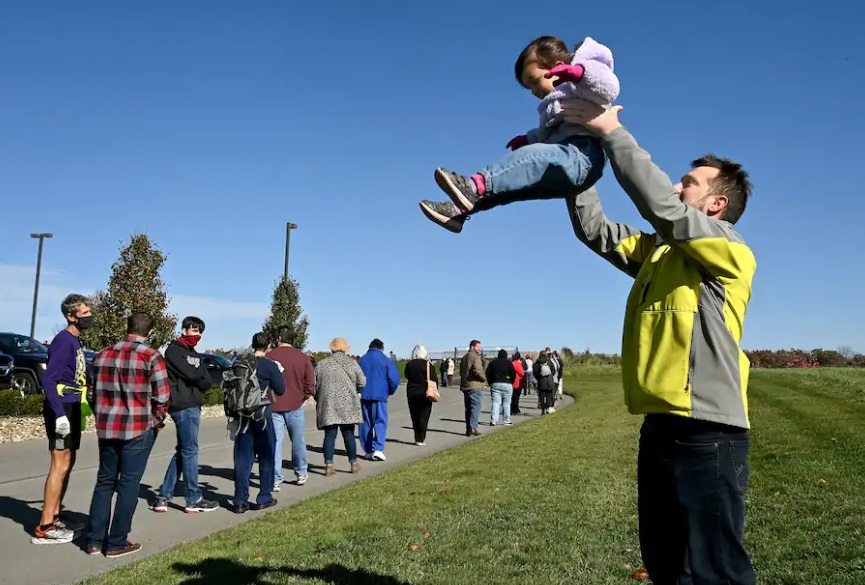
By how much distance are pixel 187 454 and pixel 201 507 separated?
776 mm

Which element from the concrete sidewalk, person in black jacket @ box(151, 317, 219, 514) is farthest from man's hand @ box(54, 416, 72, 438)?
person in black jacket @ box(151, 317, 219, 514)

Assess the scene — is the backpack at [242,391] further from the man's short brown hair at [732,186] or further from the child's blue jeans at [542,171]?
the man's short brown hair at [732,186]

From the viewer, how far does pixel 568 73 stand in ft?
9.20

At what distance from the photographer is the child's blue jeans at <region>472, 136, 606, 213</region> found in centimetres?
295

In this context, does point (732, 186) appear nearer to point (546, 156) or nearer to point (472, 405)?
point (546, 156)

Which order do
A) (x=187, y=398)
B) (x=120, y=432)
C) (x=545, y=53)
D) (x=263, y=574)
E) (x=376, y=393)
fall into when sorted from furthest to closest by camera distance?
(x=376, y=393) < (x=187, y=398) < (x=120, y=432) < (x=263, y=574) < (x=545, y=53)

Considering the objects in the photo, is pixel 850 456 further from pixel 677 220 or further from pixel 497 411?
pixel 497 411

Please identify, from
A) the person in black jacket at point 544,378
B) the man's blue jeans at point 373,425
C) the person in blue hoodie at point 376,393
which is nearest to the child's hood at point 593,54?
the person in blue hoodie at point 376,393

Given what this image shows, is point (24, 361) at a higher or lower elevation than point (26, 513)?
higher

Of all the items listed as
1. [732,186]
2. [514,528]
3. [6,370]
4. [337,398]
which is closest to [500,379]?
[337,398]

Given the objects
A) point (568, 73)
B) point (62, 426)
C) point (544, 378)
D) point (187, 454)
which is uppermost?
point (568, 73)

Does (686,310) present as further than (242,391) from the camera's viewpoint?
No

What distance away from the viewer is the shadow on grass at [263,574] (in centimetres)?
508

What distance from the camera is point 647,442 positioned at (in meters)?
2.92
